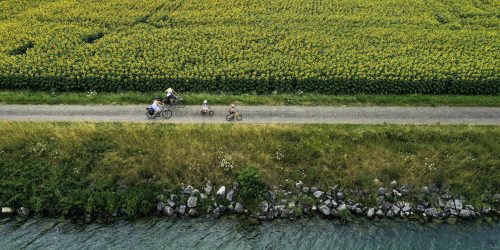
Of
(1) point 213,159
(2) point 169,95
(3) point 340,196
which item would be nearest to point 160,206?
(1) point 213,159

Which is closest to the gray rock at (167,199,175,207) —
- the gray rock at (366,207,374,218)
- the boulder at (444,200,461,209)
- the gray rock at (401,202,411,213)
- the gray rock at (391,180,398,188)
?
the gray rock at (366,207,374,218)

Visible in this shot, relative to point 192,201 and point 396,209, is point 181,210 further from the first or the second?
point 396,209

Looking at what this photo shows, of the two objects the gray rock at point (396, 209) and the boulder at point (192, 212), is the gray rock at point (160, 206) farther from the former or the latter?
the gray rock at point (396, 209)

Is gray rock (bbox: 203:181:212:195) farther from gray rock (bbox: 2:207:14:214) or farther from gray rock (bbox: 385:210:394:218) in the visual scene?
gray rock (bbox: 2:207:14:214)

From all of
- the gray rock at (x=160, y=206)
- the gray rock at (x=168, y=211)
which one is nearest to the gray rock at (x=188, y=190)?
the gray rock at (x=168, y=211)

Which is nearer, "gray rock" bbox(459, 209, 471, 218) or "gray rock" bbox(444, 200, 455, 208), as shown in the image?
"gray rock" bbox(459, 209, 471, 218)

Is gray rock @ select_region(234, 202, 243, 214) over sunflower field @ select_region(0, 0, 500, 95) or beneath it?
beneath
